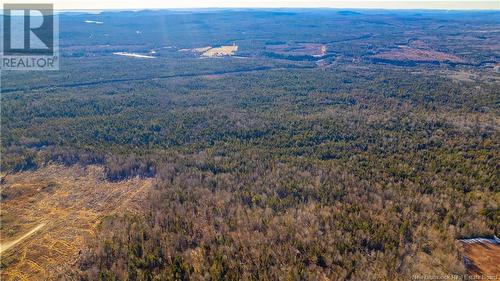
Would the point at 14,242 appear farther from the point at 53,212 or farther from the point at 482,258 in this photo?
the point at 482,258

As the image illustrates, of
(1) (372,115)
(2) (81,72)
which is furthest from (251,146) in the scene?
(2) (81,72)

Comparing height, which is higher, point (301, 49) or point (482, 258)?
point (301, 49)

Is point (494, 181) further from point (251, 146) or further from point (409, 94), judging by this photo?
point (409, 94)

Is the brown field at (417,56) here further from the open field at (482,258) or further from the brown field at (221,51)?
the open field at (482,258)

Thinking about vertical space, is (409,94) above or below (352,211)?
above

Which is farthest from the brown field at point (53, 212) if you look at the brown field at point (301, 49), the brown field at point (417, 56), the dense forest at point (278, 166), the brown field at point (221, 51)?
the brown field at point (417, 56)

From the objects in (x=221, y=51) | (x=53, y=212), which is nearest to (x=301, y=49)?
(x=221, y=51)

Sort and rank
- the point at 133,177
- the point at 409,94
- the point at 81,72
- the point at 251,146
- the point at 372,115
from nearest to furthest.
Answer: the point at 133,177 → the point at 251,146 → the point at 372,115 → the point at 409,94 → the point at 81,72
